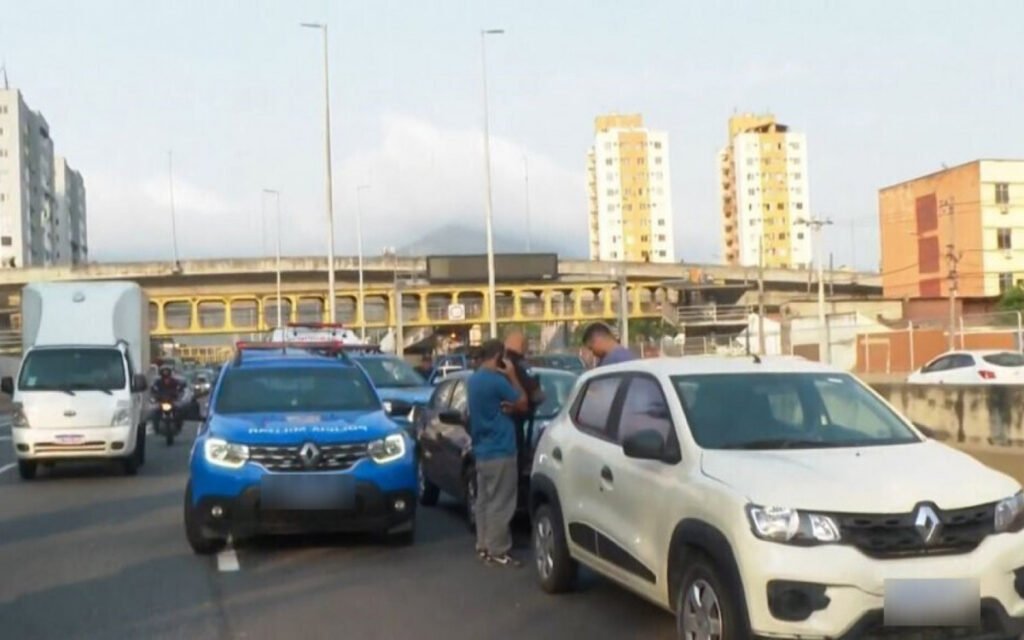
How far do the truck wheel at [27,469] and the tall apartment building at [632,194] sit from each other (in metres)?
150

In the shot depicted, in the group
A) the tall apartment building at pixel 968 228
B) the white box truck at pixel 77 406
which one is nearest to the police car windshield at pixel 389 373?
the white box truck at pixel 77 406

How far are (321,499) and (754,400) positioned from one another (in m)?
4.30

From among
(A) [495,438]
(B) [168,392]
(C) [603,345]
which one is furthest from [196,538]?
(B) [168,392]

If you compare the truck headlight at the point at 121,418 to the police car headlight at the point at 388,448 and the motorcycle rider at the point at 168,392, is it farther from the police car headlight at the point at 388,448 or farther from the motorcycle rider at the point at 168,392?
the police car headlight at the point at 388,448

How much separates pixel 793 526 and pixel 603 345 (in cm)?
581

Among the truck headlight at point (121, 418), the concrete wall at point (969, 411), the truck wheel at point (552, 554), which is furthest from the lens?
the truck headlight at point (121, 418)

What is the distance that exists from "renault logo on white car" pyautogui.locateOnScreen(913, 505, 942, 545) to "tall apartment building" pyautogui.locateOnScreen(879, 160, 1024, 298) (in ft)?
244

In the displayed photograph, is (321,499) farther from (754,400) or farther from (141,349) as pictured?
(141,349)

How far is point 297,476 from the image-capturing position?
10938mm

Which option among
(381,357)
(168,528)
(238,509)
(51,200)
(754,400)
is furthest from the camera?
(51,200)

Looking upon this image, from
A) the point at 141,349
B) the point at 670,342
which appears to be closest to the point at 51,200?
the point at 670,342

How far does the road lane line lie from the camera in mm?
10930

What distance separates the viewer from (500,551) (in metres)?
11.0

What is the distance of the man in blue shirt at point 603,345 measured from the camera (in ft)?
38.4
